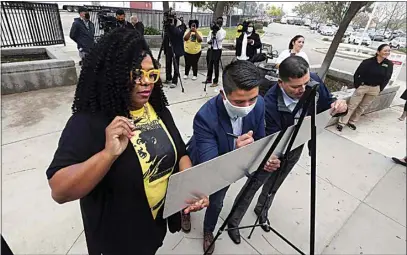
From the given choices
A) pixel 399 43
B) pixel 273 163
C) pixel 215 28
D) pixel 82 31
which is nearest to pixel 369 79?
pixel 215 28

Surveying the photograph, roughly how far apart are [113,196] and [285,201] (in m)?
2.10

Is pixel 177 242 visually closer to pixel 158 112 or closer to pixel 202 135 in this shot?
pixel 202 135

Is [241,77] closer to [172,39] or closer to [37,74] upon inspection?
[172,39]

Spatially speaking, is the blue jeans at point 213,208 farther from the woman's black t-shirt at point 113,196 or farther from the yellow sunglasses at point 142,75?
the yellow sunglasses at point 142,75

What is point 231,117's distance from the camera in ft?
4.73

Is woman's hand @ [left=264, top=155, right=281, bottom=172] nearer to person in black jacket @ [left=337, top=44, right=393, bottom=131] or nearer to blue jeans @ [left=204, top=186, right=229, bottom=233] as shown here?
blue jeans @ [left=204, top=186, right=229, bottom=233]

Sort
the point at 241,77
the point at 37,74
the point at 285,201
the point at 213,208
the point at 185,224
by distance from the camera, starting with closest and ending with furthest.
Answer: the point at 241,77, the point at 213,208, the point at 185,224, the point at 285,201, the point at 37,74

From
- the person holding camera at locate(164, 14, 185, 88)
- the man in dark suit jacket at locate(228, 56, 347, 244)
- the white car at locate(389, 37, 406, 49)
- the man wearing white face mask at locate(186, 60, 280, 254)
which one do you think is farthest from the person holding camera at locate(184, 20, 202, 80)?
the white car at locate(389, 37, 406, 49)

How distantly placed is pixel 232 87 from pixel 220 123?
24 cm

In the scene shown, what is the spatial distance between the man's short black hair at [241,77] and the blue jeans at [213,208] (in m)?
0.84

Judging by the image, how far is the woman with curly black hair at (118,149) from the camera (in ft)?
2.89

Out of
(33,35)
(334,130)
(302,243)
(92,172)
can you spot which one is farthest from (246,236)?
(33,35)

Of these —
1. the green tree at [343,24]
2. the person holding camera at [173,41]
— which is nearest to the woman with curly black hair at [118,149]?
the person holding camera at [173,41]

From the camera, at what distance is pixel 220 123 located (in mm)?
1425
